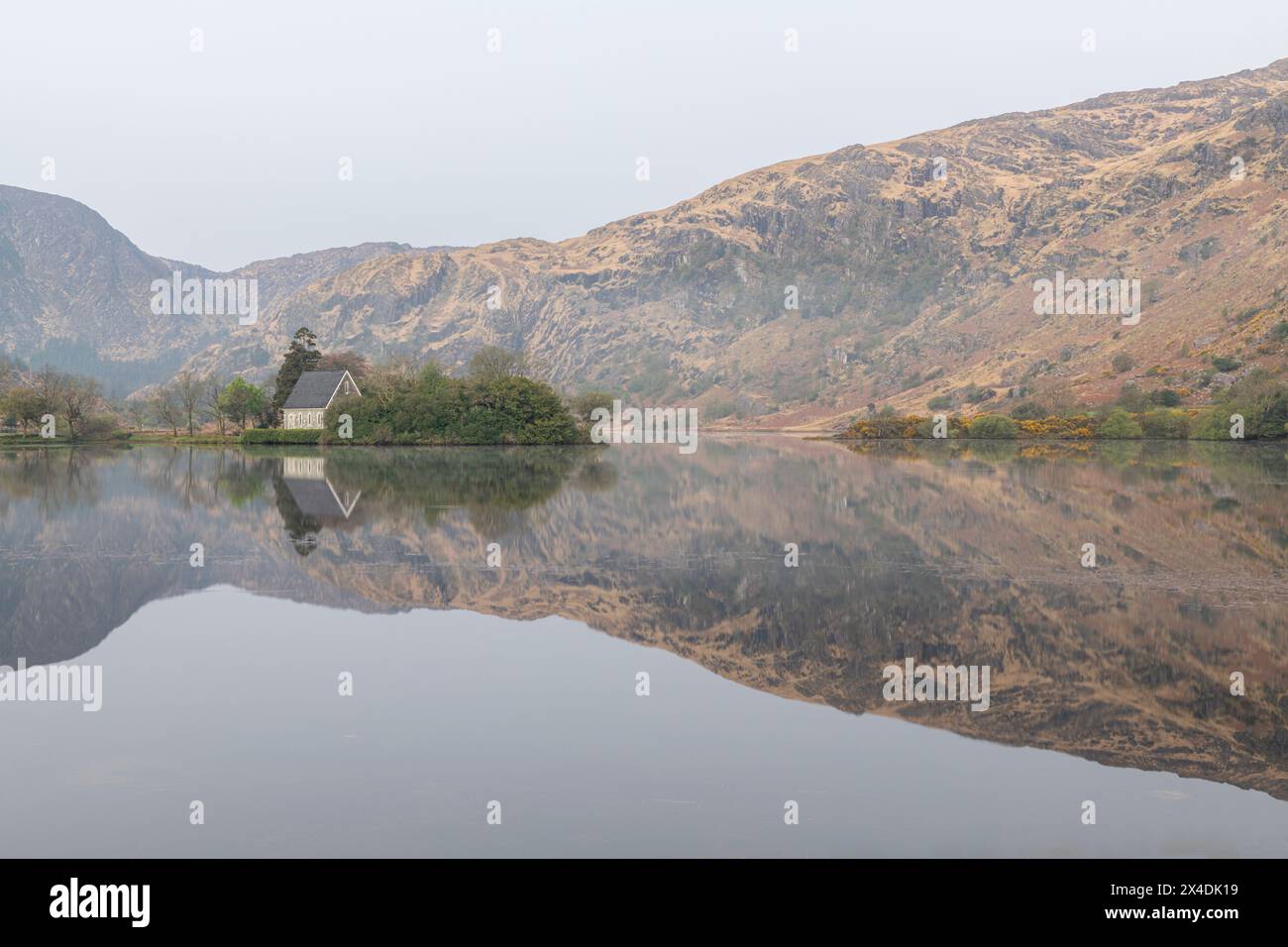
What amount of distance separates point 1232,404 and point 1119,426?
11471 millimetres

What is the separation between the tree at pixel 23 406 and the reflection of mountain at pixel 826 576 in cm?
6310

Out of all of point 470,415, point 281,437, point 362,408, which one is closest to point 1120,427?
point 470,415

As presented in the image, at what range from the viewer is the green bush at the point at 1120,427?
353 feet

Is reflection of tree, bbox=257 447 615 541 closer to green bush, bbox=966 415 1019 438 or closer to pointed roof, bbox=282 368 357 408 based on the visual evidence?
pointed roof, bbox=282 368 357 408

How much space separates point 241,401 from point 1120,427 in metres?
94.4

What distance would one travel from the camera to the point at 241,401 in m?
116

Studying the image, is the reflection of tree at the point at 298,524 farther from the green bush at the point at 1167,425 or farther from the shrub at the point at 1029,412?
the shrub at the point at 1029,412

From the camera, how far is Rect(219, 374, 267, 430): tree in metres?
115

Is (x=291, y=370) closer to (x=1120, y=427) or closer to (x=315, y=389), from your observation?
(x=315, y=389)
